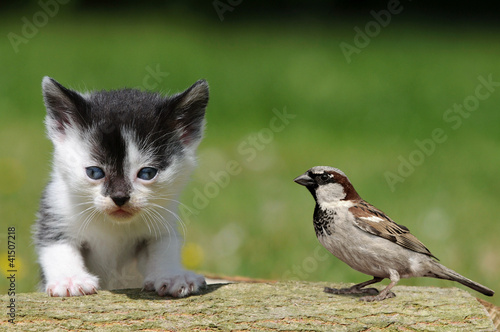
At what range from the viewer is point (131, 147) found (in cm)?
276

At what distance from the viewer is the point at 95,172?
9.04 ft

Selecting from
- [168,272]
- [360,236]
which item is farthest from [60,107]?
[360,236]

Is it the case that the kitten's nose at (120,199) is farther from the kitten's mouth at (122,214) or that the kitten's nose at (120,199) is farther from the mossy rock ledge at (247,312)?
the mossy rock ledge at (247,312)

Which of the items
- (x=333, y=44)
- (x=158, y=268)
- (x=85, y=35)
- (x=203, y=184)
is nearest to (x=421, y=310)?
(x=158, y=268)

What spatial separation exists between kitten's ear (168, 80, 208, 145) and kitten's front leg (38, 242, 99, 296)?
0.75 meters

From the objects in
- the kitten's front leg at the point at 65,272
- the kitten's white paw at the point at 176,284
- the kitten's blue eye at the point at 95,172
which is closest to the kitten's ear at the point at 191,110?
the kitten's blue eye at the point at 95,172

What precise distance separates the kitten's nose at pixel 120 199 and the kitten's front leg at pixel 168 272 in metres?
0.44

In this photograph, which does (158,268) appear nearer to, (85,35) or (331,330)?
(331,330)

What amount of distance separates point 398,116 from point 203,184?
2893 millimetres

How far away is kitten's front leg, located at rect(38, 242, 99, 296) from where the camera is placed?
2.82m

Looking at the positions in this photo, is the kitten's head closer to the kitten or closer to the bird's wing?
the kitten

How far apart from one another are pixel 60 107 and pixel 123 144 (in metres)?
0.45

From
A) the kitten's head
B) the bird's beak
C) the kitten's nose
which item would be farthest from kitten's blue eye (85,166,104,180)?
the bird's beak

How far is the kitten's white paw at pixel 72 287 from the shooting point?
9.19 feet
